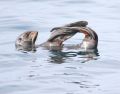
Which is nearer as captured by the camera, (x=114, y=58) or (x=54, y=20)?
(x=114, y=58)

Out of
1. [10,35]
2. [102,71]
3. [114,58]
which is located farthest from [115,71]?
[10,35]

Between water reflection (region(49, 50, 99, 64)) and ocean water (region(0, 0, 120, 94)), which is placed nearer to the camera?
ocean water (region(0, 0, 120, 94))

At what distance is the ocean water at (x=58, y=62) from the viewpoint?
27.8 ft

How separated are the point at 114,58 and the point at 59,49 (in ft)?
3.75

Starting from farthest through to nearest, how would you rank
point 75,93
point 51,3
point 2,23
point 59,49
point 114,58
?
point 51,3 < point 2,23 < point 59,49 < point 114,58 < point 75,93

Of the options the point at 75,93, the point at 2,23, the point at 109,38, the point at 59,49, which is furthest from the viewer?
the point at 2,23

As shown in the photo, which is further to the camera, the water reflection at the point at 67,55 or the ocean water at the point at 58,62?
the water reflection at the point at 67,55

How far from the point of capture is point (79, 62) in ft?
32.6

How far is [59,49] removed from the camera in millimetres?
11055

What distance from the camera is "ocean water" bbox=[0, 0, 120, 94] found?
8.48 meters

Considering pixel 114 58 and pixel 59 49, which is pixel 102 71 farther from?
pixel 59 49

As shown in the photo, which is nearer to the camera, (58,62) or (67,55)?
(58,62)

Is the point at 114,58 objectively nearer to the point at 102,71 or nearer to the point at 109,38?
the point at 102,71

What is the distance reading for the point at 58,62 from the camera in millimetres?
10008
